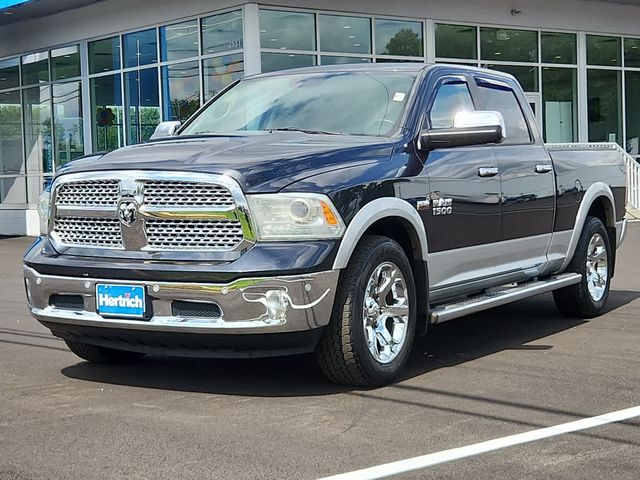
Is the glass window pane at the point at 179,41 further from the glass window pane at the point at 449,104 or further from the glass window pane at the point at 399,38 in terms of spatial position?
the glass window pane at the point at 449,104

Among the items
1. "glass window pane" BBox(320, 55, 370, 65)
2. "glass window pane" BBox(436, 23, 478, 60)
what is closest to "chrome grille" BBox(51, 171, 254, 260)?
"glass window pane" BBox(320, 55, 370, 65)

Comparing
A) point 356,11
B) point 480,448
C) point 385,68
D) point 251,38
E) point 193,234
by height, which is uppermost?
point 356,11

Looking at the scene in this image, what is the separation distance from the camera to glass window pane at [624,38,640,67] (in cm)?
2558

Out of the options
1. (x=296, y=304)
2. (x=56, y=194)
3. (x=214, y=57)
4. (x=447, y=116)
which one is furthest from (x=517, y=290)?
(x=214, y=57)

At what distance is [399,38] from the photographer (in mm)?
21281

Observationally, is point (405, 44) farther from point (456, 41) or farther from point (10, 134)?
point (10, 134)

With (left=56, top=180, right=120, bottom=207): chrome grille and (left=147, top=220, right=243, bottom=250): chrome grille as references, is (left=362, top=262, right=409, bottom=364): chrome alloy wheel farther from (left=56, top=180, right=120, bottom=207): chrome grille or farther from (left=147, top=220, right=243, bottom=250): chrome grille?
(left=56, top=180, right=120, bottom=207): chrome grille

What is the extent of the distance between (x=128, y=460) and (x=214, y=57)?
51.9 ft

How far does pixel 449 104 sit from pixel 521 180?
33.5 inches

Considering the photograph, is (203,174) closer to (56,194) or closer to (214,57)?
(56,194)

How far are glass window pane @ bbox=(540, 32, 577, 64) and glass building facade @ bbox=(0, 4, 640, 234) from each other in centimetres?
2

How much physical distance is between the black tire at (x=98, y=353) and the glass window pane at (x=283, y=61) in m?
→ 12.8

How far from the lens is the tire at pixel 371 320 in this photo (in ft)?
18.1

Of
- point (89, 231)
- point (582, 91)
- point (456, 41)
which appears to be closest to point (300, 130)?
point (89, 231)
